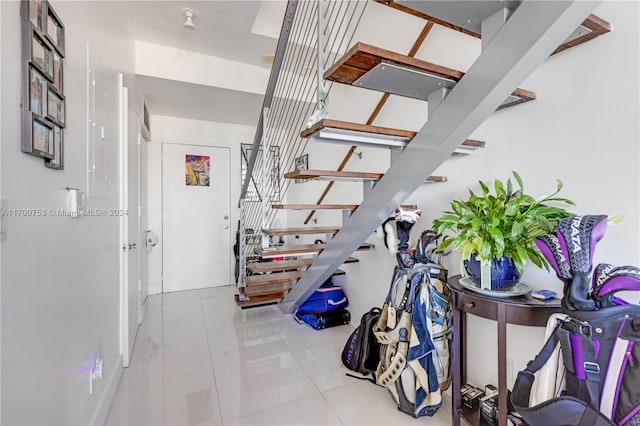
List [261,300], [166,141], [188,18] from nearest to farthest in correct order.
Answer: [188,18], [261,300], [166,141]

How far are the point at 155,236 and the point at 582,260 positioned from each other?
4.54 meters

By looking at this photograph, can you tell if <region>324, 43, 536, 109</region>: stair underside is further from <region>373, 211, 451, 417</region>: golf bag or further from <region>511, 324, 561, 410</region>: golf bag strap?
<region>511, 324, 561, 410</region>: golf bag strap

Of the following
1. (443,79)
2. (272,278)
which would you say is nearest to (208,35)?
(272,278)

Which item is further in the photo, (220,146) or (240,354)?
(220,146)

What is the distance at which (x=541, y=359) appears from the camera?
110 cm

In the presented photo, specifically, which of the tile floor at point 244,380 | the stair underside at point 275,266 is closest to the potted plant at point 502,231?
the tile floor at point 244,380

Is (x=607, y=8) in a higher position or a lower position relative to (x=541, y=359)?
higher

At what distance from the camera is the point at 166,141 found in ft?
14.0

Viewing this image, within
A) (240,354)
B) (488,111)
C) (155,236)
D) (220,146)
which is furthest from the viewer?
(220,146)

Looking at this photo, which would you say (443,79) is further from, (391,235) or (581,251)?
(391,235)

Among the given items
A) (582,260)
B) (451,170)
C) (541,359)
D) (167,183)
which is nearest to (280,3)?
(451,170)

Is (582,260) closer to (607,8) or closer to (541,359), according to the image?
(541,359)

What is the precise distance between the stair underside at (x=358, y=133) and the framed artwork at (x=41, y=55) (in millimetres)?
941

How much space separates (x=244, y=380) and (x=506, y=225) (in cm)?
196
